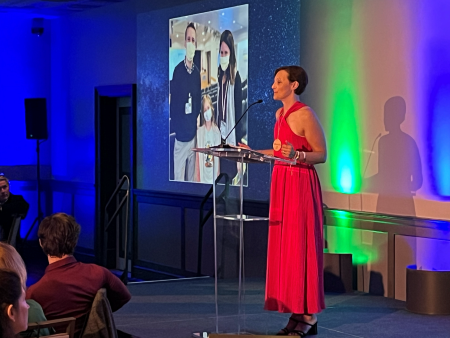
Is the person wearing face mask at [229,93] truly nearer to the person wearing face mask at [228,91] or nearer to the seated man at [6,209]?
the person wearing face mask at [228,91]

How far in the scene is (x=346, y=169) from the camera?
6.62m

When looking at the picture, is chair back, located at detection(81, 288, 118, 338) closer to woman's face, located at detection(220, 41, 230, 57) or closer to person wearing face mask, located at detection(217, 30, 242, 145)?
person wearing face mask, located at detection(217, 30, 242, 145)

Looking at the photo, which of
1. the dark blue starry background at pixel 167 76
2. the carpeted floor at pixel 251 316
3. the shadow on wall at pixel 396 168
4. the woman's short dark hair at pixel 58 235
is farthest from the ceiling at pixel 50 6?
the woman's short dark hair at pixel 58 235

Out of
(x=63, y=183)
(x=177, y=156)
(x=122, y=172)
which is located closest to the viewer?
(x=177, y=156)

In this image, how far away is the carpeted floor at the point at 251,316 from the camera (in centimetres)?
456

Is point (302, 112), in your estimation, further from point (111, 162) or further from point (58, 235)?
point (111, 162)

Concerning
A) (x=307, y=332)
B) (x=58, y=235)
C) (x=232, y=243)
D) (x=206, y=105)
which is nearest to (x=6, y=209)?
(x=206, y=105)

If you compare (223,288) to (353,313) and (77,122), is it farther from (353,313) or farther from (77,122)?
(77,122)

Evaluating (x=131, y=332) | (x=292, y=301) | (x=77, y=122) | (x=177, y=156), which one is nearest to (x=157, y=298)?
(x=131, y=332)

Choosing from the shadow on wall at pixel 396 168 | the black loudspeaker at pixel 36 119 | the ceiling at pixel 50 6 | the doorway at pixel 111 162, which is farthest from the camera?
the black loudspeaker at pixel 36 119

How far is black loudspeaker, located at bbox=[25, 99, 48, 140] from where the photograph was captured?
10.2 metres

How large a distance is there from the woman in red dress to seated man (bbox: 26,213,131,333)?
1511 millimetres

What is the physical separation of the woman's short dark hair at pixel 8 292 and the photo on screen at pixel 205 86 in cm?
527

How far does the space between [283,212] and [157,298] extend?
192 centimetres
